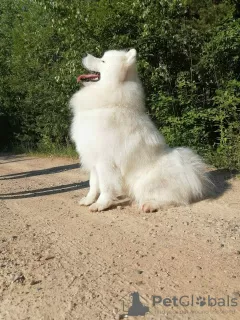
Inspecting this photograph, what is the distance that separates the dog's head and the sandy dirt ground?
1.64 meters

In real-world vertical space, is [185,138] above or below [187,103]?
below

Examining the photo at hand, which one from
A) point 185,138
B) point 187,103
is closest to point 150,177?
point 185,138

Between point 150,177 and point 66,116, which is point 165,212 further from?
point 66,116

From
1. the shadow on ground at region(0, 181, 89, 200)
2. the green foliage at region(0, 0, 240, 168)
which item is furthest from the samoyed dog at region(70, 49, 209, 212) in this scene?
the green foliage at region(0, 0, 240, 168)

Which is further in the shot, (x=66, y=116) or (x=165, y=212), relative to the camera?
(x=66, y=116)

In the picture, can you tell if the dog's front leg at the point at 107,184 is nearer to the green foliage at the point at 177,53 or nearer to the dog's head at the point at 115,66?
the dog's head at the point at 115,66

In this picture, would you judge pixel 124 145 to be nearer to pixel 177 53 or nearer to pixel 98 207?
pixel 98 207

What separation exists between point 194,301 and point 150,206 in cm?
215

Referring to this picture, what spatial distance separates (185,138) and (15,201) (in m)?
3.95

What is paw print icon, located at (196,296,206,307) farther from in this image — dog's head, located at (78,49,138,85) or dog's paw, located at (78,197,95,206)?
dog's head, located at (78,49,138,85)

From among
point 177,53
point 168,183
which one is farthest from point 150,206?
point 177,53

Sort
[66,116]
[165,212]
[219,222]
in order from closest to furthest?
[219,222]
[165,212]
[66,116]

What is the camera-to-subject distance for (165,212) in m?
4.37

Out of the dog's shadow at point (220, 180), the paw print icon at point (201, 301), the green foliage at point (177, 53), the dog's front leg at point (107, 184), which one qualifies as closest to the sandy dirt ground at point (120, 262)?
the paw print icon at point (201, 301)
